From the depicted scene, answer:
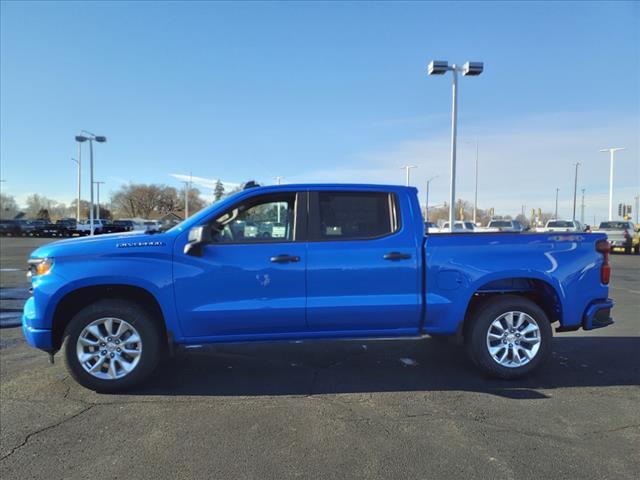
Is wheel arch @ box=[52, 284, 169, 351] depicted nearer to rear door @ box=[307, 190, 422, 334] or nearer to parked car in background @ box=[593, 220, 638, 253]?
rear door @ box=[307, 190, 422, 334]

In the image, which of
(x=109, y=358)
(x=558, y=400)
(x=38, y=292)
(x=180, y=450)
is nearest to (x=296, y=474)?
(x=180, y=450)

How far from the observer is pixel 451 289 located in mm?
4828

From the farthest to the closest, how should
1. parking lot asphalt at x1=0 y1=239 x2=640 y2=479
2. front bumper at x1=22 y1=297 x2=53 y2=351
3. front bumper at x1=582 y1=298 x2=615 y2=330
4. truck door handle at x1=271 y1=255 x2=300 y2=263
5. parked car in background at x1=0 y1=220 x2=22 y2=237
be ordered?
parked car in background at x1=0 y1=220 x2=22 y2=237, front bumper at x1=582 y1=298 x2=615 y2=330, truck door handle at x1=271 y1=255 x2=300 y2=263, front bumper at x1=22 y1=297 x2=53 y2=351, parking lot asphalt at x1=0 y1=239 x2=640 y2=479

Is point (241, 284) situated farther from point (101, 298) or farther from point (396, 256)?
point (396, 256)

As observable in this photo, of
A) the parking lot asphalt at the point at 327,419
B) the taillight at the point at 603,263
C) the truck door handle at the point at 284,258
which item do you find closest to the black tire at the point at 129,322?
the parking lot asphalt at the point at 327,419

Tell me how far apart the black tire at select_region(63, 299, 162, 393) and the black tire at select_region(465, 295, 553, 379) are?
10.3 ft

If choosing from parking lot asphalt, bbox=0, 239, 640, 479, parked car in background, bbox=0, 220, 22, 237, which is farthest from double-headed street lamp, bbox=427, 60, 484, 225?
parked car in background, bbox=0, 220, 22, 237

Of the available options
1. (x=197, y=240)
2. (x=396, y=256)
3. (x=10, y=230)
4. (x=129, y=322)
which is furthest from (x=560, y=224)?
(x=10, y=230)

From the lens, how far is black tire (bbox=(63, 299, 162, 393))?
449 cm

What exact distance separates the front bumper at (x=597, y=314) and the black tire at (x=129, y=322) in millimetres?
4325

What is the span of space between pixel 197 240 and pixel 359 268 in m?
1.55

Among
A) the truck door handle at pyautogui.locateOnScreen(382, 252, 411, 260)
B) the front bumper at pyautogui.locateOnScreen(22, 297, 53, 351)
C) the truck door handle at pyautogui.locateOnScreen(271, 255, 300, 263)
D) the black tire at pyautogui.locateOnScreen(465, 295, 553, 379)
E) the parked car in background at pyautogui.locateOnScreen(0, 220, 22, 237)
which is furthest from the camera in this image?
the parked car in background at pyautogui.locateOnScreen(0, 220, 22, 237)

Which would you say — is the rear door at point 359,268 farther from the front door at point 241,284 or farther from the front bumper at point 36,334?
the front bumper at point 36,334

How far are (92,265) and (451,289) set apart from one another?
3.42 meters
